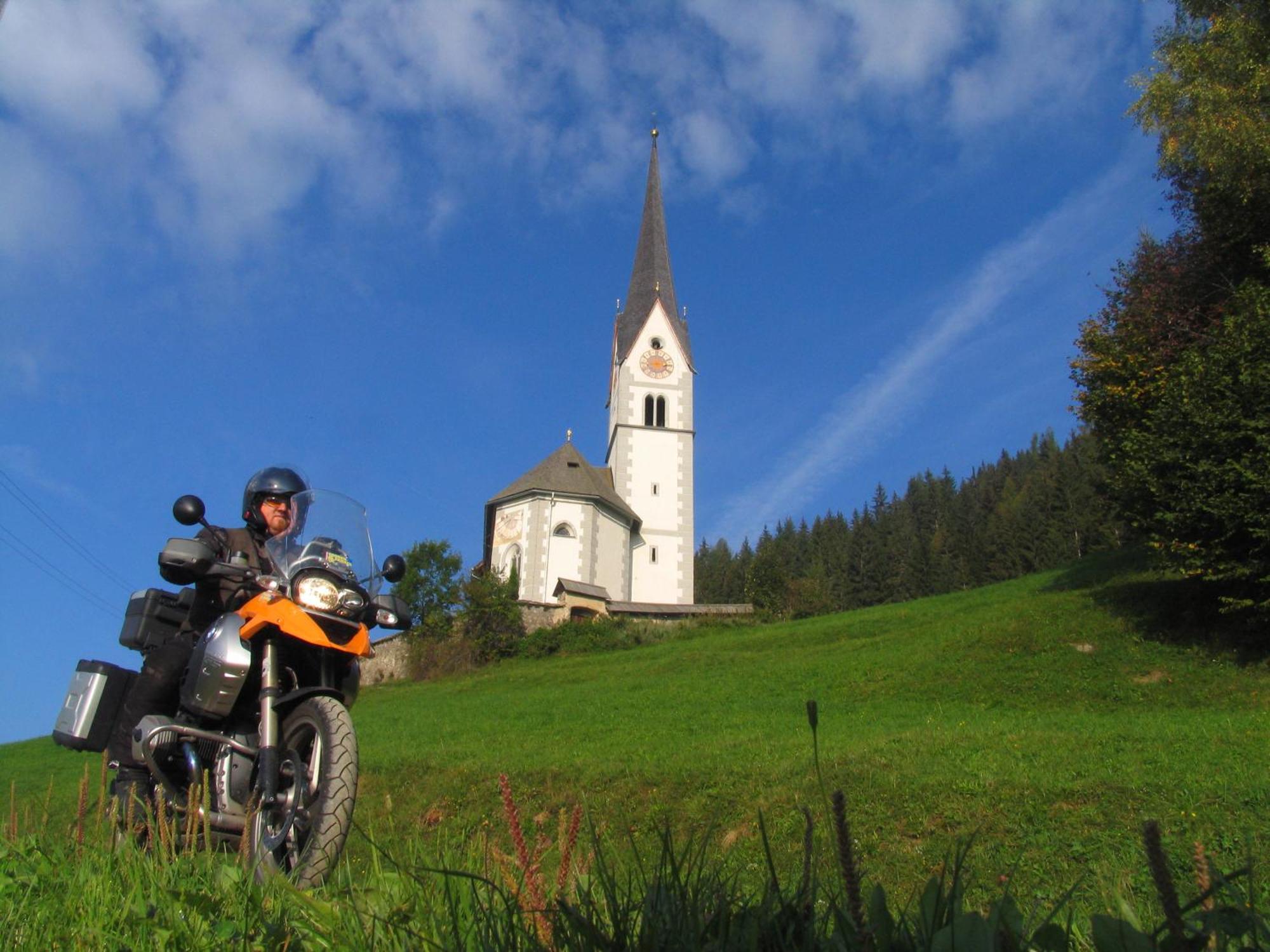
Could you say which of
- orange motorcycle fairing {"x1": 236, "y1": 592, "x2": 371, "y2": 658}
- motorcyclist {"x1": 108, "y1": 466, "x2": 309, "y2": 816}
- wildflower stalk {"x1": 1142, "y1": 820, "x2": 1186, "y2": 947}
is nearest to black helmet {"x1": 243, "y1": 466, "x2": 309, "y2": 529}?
motorcyclist {"x1": 108, "y1": 466, "x2": 309, "y2": 816}

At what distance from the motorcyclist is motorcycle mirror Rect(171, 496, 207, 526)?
0.29m

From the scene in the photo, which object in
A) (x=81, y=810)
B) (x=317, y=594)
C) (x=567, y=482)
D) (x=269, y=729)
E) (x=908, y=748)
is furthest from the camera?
(x=567, y=482)

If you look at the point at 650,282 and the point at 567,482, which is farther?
the point at 650,282

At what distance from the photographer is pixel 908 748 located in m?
10.3

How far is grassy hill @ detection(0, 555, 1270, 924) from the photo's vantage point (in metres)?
6.46

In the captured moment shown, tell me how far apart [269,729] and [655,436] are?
5266 cm

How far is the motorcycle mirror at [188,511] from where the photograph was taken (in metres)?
4.71

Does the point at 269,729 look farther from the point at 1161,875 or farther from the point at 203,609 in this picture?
the point at 1161,875

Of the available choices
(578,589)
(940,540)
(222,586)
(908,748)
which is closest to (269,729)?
(222,586)

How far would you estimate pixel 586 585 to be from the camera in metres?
47.9

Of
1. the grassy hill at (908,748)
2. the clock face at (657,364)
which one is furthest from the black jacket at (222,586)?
the clock face at (657,364)

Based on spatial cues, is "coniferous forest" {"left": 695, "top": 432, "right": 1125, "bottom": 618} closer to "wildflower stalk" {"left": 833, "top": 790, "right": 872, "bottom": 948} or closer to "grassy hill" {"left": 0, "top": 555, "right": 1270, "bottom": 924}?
"grassy hill" {"left": 0, "top": 555, "right": 1270, "bottom": 924}

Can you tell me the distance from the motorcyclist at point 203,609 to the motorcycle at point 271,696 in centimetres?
8

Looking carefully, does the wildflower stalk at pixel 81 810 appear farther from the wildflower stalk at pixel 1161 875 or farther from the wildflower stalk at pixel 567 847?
the wildflower stalk at pixel 1161 875
